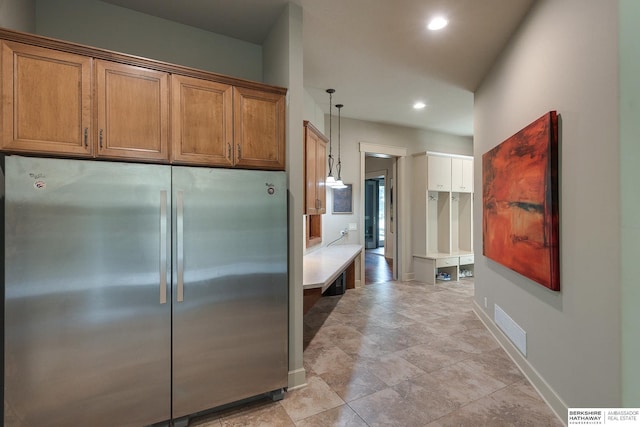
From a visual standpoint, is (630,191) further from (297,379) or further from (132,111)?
(132,111)

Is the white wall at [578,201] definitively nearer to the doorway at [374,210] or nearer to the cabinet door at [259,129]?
the cabinet door at [259,129]

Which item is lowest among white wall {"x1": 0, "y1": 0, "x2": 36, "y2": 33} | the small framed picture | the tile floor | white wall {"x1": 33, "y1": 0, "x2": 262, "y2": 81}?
the tile floor

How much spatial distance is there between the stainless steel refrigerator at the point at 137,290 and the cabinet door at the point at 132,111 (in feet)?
0.41

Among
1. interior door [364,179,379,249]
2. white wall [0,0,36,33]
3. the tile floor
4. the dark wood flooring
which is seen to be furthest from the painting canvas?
interior door [364,179,379,249]

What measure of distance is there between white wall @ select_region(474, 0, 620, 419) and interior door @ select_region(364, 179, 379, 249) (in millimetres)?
7528

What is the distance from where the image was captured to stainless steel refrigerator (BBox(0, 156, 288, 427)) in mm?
1554

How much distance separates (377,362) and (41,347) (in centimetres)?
241

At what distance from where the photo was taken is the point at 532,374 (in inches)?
94.8

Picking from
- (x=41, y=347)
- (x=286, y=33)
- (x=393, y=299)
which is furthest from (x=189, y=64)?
(x=393, y=299)

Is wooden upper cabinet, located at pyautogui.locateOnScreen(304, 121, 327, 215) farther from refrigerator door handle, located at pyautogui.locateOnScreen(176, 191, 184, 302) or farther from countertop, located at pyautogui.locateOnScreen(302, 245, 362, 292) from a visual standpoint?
refrigerator door handle, located at pyautogui.locateOnScreen(176, 191, 184, 302)

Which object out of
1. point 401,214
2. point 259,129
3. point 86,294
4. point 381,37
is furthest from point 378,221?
point 86,294

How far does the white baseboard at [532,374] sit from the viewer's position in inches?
78.9

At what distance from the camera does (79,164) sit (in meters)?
1.65

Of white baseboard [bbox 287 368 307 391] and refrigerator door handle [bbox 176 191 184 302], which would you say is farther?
white baseboard [bbox 287 368 307 391]
